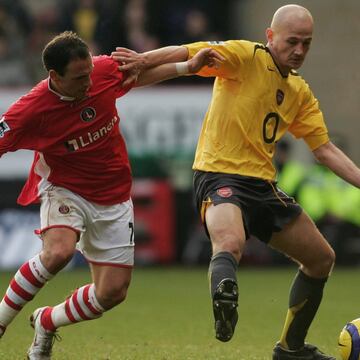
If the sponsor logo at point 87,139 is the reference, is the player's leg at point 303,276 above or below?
below

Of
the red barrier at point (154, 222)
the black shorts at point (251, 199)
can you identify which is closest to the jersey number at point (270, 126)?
the black shorts at point (251, 199)

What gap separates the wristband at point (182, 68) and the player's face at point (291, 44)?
0.60 meters

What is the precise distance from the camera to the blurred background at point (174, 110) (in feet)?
50.8

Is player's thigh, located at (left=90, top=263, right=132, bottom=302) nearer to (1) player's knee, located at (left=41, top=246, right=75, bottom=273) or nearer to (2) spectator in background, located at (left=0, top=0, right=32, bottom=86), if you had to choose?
(1) player's knee, located at (left=41, top=246, right=75, bottom=273)

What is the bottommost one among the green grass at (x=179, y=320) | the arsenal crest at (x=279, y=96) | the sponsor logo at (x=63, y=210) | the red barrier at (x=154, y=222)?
the red barrier at (x=154, y=222)

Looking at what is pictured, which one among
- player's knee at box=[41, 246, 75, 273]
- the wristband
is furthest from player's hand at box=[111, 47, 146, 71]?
player's knee at box=[41, 246, 75, 273]

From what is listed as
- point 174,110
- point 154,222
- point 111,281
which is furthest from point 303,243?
point 174,110

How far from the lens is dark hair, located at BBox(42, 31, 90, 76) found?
6.75m

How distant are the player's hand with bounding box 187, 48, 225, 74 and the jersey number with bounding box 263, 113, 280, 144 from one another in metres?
0.47

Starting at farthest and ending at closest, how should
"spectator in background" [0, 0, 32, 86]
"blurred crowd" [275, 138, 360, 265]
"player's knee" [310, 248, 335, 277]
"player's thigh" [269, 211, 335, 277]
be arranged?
1. "spectator in background" [0, 0, 32, 86]
2. "blurred crowd" [275, 138, 360, 265]
3. "player's knee" [310, 248, 335, 277]
4. "player's thigh" [269, 211, 335, 277]

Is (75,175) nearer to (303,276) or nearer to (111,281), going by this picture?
(111,281)

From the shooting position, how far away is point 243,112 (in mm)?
7086

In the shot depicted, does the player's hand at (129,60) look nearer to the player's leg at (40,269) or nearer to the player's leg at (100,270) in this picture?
the player's leg at (100,270)

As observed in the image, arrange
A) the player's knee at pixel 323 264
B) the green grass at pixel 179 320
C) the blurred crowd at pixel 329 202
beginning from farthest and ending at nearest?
the blurred crowd at pixel 329 202
the green grass at pixel 179 320
the player's knee at pixel 323 264
